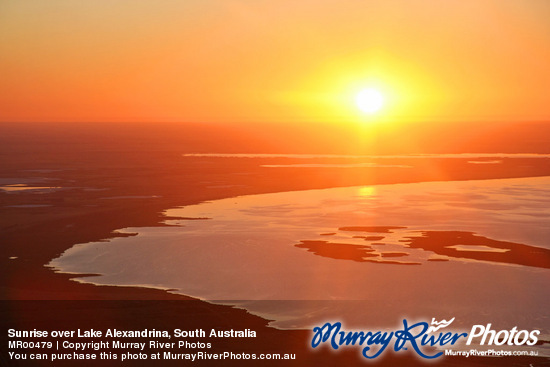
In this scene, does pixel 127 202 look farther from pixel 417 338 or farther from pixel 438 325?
pixel 417 338

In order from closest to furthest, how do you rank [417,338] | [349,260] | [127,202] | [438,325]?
[417,338] < [438,325] < [349,260] < [127,202]

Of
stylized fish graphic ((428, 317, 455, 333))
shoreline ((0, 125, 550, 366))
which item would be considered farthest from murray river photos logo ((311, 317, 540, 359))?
shoreline ((0, 125, 550, 366))

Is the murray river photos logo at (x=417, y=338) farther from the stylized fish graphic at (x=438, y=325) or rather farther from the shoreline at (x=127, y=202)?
the shoreline at (x=127, y=202)

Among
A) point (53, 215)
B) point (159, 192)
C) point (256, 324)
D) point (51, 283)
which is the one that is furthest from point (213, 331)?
point (159, 192)

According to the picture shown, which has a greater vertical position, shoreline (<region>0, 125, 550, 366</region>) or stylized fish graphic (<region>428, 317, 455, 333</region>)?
shoreline (<region>0, 125, 550, 366</region>)

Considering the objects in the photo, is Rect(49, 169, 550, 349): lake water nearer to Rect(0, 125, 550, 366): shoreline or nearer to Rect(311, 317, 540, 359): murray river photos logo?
Rect(311, 317, 540, 359): murray river photos logo

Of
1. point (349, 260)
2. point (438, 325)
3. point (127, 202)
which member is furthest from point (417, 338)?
point (127, 202)

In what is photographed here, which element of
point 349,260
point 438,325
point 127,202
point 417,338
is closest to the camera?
point 417,338
